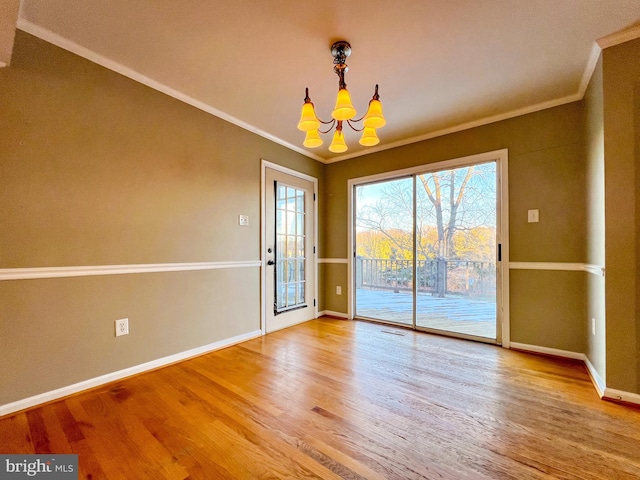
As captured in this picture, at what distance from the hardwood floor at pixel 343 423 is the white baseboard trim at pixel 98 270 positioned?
2.74 feet

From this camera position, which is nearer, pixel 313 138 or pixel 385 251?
pixel 313 138

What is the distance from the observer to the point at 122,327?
213 cm

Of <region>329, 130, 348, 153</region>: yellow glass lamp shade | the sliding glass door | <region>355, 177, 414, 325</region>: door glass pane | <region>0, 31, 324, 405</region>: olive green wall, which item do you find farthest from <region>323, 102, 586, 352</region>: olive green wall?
<region>0, 31, 324, 405</region>: olive green wall

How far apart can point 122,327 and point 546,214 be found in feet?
12.8

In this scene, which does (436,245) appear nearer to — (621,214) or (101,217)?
(621,214)

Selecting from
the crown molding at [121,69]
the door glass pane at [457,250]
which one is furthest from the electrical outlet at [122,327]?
the door glass pane at [457,250]

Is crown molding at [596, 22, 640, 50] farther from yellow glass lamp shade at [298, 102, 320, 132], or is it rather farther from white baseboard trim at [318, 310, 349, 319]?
white baseboard trim at [318, 310, 349, 319]

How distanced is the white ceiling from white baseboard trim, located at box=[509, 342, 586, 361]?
2.33 meters

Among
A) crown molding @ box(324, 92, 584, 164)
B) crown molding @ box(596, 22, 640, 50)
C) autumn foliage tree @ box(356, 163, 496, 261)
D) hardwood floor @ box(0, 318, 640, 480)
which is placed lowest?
hardwood floor @ box(0, 318, 640, 480)

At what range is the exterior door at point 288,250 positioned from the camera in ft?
11.0

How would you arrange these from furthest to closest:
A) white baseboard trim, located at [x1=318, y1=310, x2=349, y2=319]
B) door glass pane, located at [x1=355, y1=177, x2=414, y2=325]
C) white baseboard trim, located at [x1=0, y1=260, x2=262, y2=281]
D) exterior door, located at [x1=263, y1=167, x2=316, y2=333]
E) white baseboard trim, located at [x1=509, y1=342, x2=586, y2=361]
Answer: white baseboard trim, located at [x1=318, y1=310, x2=349, y2=319] < door glass pane, located at [x1=355, y1=177, x2=414, y2=325] < exterior door, located at [x1=263, y1=167, x2=316, y2=333] < white baseboard trim, located at [x1=509, y1=342, x2=586, y2=361] < white baseboard trim, located at [x1=0, y1=260, x2=262, y2=281]

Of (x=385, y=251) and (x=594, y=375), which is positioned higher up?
(x=385, y=251)

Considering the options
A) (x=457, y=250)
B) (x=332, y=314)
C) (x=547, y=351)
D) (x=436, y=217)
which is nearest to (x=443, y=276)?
(x=457, y=250)

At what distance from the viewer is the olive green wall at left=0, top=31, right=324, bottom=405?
1716 mm
